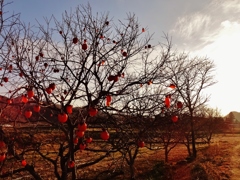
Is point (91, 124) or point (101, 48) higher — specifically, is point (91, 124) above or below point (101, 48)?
below

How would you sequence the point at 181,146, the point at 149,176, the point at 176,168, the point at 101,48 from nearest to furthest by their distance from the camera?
the point at 101,48
the point at 149,176
the point at 176,168
the point at 181,146

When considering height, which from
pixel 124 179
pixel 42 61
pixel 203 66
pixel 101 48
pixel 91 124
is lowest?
pixel 124 179

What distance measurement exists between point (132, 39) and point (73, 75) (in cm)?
170

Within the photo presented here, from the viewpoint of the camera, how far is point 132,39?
5652mm

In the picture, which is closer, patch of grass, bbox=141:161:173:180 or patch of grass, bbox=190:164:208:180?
patch of grass, bbox=190:164:208:180

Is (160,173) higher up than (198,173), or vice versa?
(198,173)

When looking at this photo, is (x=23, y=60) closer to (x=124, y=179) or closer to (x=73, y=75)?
(x=73, y=75)

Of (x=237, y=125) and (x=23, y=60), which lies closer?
(x=23, y=60)

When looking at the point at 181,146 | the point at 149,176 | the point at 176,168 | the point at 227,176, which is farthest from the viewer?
the point at 181,146

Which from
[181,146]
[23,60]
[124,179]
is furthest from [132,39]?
[181,146]

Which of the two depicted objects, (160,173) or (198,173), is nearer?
(198,173)

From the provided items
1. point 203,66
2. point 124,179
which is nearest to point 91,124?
point 124,179

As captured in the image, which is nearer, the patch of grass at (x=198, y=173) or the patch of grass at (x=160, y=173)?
the patch of grass at (x=198, y=173)

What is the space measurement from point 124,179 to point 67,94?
9083 millimetres
